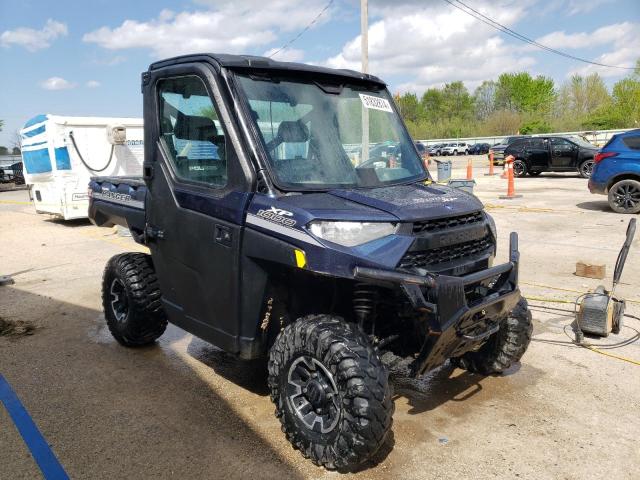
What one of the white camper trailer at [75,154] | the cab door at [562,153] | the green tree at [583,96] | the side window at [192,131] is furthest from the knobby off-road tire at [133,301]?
the green tree at [583,96]

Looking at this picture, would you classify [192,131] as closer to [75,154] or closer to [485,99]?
[75,154]

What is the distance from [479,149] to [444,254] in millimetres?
54232

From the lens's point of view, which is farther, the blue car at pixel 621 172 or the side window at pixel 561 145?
the side window at pixel 561 145

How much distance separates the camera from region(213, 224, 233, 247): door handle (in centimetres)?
332

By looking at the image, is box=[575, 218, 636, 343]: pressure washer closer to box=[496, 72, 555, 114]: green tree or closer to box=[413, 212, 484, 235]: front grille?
box=[413, 212, 484, 235]: front grille

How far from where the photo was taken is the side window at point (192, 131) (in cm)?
349

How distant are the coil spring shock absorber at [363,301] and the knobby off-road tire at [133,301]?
2.15m

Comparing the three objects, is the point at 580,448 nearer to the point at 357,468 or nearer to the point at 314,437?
the point at 357,468

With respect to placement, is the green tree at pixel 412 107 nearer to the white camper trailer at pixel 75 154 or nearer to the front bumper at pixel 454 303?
the white camper trailer at pixel 75 154

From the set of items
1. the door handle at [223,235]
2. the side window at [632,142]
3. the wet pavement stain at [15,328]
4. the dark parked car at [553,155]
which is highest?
the side window at [632,142]

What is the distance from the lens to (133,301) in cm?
452

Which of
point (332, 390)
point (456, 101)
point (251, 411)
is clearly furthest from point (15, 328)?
point (456, 101)

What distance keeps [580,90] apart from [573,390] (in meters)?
78.3

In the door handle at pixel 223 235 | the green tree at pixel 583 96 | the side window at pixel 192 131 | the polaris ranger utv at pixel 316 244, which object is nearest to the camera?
the polaris ranger utv at pixel 316 244
